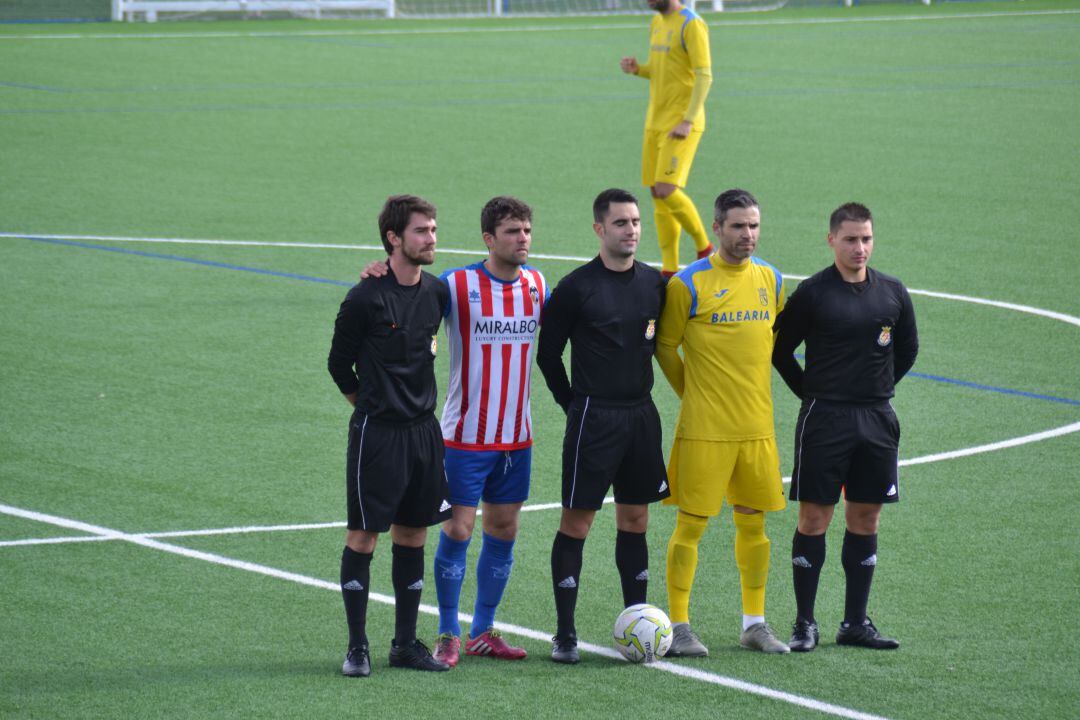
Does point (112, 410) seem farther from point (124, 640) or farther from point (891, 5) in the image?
point (891, 5)

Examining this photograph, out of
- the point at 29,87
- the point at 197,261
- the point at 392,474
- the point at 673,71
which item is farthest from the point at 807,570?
the point at 29,87

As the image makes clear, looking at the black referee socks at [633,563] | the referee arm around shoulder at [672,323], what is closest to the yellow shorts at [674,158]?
the referee arm around shoulder at [672,323]

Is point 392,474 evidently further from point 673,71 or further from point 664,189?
point 673,71

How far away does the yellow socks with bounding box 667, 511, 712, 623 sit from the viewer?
7133 millimetres

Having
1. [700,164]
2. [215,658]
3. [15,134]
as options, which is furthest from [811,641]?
[15,134]

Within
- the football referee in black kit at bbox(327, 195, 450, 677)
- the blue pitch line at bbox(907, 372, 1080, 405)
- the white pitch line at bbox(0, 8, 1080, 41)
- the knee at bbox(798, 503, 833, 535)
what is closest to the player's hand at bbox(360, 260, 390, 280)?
the football referee in black kit at bbox(327, 195, 450, 677)

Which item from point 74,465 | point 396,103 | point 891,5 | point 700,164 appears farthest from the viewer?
point 891,5

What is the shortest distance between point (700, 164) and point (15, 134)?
31.7 ft

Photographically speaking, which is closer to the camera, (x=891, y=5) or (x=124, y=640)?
(x=124, y=640)

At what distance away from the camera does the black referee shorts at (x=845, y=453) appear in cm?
713

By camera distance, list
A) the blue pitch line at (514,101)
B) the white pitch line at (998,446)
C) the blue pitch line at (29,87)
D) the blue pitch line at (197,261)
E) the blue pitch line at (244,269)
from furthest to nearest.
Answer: the blue pitch line at (29,87) → the blue pitch line at (514,101) → the blue pitch line at (197,261) → the blue pitch line at (244,269) → the white pitch line at (998,446)

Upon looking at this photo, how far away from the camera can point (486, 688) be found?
6.67m

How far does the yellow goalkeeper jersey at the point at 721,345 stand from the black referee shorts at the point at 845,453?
0.21 m

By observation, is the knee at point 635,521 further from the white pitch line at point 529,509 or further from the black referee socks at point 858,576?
the white pitch line at point 529,509
